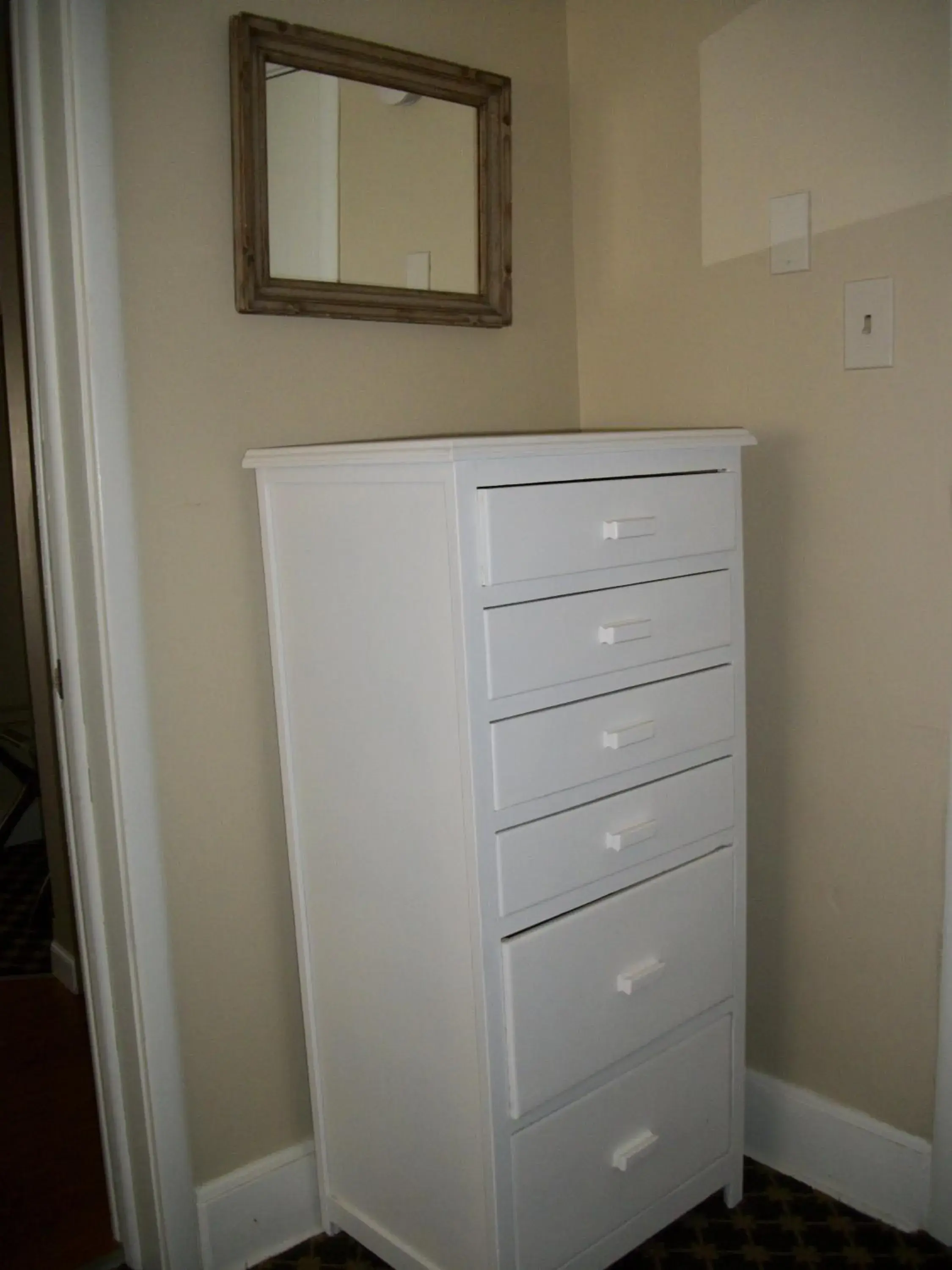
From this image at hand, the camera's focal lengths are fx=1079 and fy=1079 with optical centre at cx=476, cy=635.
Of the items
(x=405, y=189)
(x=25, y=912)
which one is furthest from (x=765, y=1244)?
(x=25, y=912)

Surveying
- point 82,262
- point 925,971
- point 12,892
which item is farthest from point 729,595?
point 12,892

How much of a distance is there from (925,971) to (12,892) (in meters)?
2.71

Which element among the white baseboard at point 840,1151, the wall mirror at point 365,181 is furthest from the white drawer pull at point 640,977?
the wall mirror at point 365,181

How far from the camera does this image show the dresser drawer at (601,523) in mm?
1285

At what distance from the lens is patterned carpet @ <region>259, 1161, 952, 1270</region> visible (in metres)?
1.61

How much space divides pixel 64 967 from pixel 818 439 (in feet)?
7.23

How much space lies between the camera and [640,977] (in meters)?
1.49

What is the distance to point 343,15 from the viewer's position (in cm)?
162

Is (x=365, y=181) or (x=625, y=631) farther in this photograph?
(x=365, y=181)

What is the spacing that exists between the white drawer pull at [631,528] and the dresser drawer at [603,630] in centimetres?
7

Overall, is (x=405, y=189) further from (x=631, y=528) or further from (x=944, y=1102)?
(x=944, y=1102)

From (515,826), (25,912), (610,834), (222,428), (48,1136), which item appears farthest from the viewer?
(25,912)

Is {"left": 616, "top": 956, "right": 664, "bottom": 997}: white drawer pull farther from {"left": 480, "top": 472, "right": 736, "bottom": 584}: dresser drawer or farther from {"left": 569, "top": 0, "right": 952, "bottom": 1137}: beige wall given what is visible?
{"left": 480, "top": 472, "right": 736, "bottom": 584}: dresser drawer

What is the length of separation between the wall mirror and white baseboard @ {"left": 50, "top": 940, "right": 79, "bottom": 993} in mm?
1838
